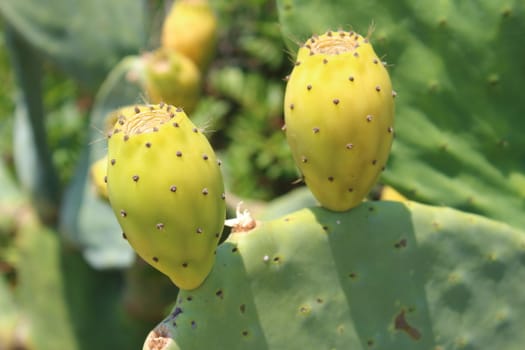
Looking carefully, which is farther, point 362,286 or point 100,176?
point 100,176

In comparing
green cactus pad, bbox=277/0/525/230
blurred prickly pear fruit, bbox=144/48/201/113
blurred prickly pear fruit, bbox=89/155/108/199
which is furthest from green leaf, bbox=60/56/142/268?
green cactus pad, bbox=277/0/525/230

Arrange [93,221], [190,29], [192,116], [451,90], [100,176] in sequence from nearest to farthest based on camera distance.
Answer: [451,90], [100,176], [190,29], [93,221], [192,116]

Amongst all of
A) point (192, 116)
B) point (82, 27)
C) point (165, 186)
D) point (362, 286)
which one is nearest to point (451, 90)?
point (362, 286)

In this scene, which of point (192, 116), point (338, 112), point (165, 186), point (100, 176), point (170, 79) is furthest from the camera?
point (192, 116)

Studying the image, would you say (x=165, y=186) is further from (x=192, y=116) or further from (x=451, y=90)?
(x=192, y=116)

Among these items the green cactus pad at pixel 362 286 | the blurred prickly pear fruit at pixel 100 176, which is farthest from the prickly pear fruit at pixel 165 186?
the blurred prickly pear fruit at pixel 100 176

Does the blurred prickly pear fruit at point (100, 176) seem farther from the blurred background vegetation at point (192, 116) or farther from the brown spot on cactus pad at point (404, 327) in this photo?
the brown spot on cactus pad at point (404, 327)
